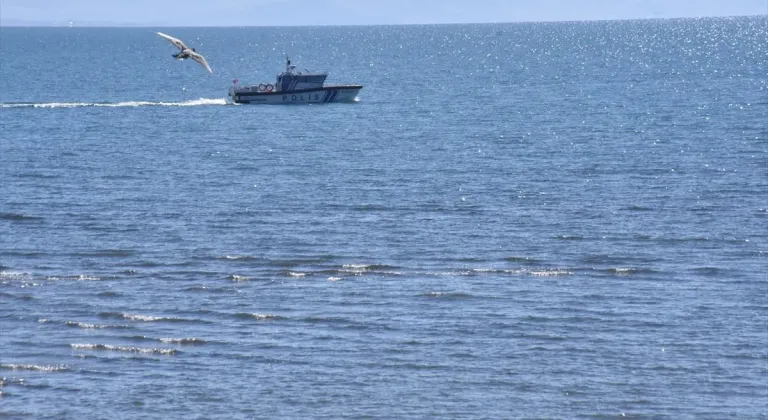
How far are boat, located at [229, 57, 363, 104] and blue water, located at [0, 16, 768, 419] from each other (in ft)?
55.0

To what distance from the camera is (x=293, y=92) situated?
98.1 meters

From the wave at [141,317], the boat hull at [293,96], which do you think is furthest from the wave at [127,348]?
the boat hull at [293,96]

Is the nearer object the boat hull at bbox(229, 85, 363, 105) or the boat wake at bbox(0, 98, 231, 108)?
the boat wake at bbox(0, 98, 231, 108)

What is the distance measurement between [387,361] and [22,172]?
35.2 m

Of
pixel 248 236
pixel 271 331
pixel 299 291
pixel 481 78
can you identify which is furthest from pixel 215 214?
pixel 481 78

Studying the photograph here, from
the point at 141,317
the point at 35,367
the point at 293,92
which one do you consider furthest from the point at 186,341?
the point at 293,92

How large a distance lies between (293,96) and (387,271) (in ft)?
203

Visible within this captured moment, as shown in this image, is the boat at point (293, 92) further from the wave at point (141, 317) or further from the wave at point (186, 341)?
the wave at point (186, 341)

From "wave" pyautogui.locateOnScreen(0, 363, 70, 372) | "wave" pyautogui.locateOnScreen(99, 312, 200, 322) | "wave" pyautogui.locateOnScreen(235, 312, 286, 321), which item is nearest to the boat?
"wave" pyautogui.locateOnScreen(99, 312, 200, 322)

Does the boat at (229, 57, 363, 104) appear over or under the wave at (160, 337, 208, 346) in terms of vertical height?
over

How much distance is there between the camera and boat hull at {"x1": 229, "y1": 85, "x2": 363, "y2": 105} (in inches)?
3868

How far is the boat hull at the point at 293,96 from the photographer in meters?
98.2

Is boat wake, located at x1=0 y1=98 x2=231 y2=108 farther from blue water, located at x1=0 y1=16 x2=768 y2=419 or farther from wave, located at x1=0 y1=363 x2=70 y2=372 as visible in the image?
wave, located at x1=0 y1=363 x2=70 y2=372

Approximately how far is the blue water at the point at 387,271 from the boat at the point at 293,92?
16.8 meters
